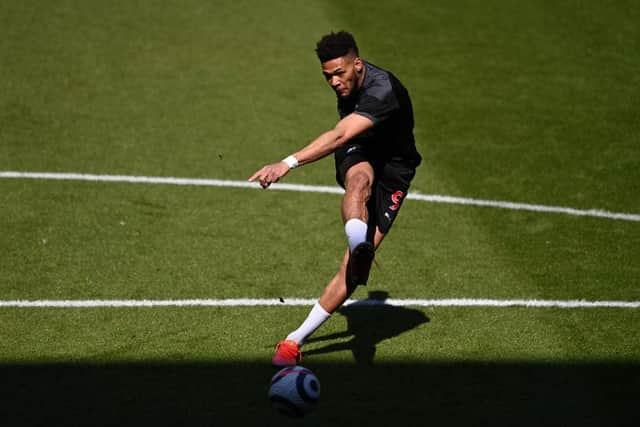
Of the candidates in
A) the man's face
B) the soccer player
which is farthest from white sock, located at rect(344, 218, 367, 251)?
the man's face

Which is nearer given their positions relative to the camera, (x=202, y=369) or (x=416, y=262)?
(x=202, y=369)

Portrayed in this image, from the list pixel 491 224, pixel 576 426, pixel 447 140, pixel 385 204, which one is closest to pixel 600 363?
pixel 576 426

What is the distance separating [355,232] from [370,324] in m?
1.78

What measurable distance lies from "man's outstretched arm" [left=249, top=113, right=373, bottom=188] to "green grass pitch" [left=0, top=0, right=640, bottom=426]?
5.66 ft

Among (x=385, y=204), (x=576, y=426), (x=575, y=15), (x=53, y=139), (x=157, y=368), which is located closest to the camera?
(x=576, y=426)

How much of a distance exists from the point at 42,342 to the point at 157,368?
115 centimetres

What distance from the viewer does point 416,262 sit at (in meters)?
9.87

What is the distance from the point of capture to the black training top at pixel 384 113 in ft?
24.7

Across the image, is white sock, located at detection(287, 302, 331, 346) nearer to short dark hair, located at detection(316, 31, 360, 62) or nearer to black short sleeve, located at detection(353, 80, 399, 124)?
black short sleeve, located at detection(353, 80, 399, 124)

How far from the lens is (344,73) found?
761 cm

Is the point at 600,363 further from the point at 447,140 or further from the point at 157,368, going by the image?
the point at 447,140

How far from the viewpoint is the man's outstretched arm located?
6852 millimetres

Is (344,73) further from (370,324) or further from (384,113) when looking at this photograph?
(370,324)

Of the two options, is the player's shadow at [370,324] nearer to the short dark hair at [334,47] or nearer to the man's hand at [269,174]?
the man's hand at [269,174]
